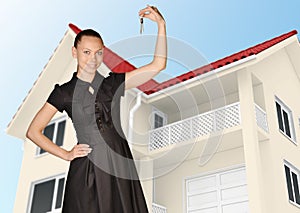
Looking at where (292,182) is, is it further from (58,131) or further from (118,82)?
(118,82)

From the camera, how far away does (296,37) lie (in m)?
13.8

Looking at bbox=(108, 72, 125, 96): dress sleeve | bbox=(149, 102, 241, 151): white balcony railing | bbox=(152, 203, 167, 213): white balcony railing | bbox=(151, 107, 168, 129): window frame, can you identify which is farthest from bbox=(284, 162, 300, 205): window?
bbox=(108, 72, 125, 96): dress sleeve

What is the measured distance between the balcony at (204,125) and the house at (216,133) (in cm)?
3

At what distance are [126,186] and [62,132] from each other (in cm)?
1128

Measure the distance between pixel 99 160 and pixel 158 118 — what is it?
11.6 metres

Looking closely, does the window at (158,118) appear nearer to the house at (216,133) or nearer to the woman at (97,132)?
the house at (216,133)

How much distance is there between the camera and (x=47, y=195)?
40.2 ft

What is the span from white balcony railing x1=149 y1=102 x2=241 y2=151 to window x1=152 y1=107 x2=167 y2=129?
1.11 metres

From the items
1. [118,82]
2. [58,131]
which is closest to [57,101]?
[118,82]

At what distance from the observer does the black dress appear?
1932mm

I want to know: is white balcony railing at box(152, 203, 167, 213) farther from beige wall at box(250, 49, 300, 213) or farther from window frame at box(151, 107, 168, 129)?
beige wall at box(250, 49, 300, 213)

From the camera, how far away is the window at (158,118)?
43.7 ft

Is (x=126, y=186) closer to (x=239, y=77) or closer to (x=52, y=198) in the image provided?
(x=239, y=77)

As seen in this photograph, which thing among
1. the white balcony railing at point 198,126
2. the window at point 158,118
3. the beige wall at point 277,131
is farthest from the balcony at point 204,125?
the window at point 158,118
